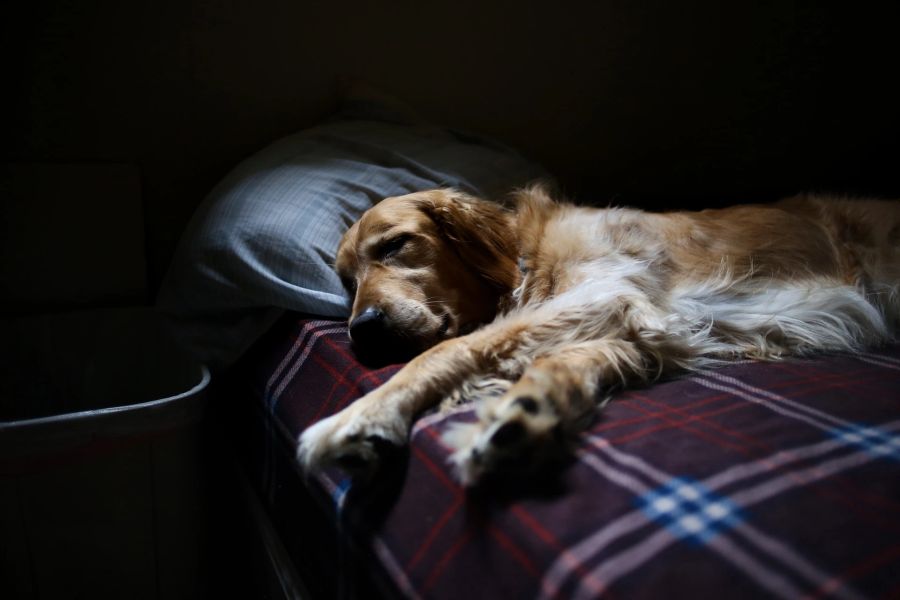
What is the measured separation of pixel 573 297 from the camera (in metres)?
1.43

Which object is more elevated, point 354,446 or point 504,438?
point 504,438

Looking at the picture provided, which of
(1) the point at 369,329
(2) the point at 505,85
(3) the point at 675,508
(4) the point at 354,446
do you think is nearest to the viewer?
(3) the point at 675,508

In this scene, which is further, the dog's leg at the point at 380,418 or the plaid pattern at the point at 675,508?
the dog's leg at the point at 380,418

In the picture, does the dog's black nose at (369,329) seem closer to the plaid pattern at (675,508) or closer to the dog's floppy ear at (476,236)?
the plaid pattern at (675,508)

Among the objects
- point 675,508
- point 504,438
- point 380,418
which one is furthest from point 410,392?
point 675,508

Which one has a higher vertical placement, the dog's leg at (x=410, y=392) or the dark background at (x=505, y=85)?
the dark background at (x=505, y=85)

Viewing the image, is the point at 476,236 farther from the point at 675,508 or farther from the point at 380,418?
the point at 675,508

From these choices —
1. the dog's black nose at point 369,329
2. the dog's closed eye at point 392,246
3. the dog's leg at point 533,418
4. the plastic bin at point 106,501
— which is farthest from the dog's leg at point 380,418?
the plastic bin at point 106,501

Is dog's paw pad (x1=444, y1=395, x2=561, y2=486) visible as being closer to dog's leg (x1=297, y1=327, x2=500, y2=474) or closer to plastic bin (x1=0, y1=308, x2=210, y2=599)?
dog's leg (x1=297, y1=327, x2=500, y2=474)

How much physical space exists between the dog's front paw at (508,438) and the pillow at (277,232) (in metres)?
0.79

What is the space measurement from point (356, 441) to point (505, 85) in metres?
2.09

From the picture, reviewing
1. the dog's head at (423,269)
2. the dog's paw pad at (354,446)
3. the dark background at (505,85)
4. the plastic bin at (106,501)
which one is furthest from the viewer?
the dark background at (505,85)

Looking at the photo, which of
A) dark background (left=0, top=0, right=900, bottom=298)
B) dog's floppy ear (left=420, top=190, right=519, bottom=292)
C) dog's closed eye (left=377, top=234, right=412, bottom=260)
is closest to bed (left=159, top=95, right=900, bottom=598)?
dog's closed eye (left=377, top=234, right=412, bottom=260)

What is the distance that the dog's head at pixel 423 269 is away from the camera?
1435 millimetres
